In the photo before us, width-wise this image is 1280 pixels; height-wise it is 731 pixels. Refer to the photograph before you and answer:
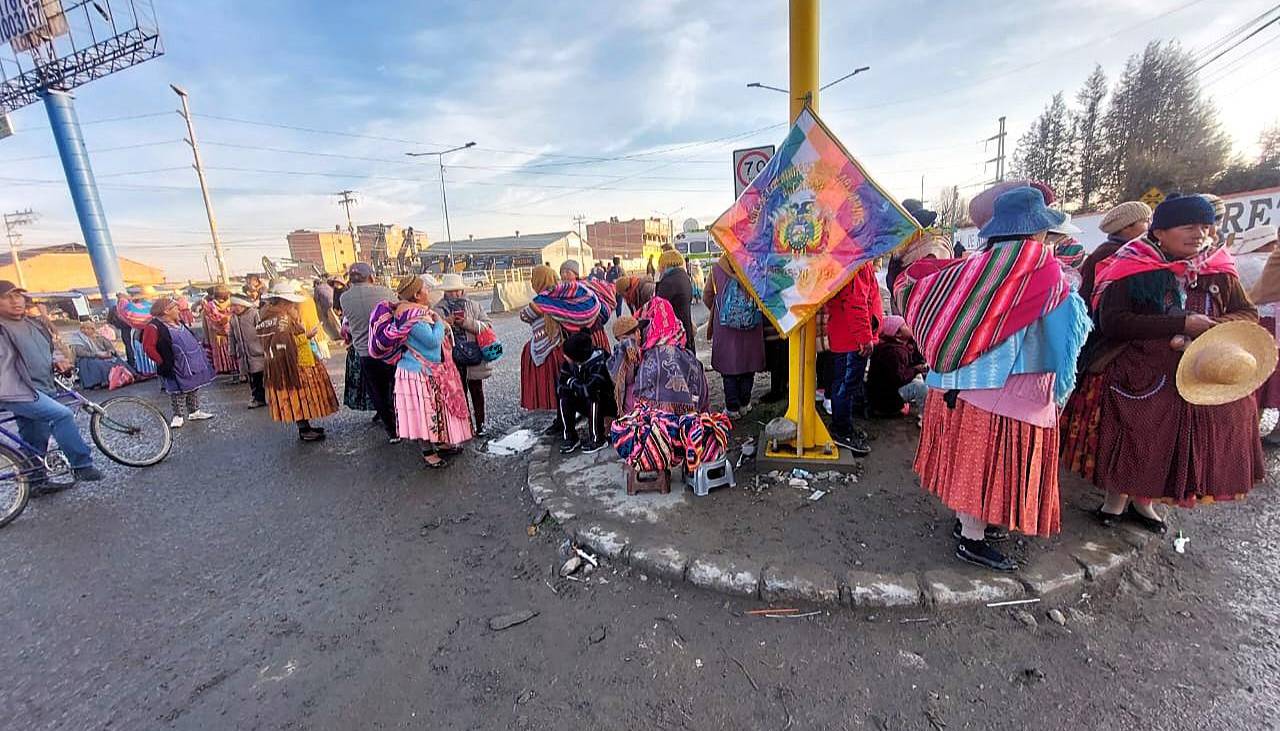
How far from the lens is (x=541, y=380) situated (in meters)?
5.16

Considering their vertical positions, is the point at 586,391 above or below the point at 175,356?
below

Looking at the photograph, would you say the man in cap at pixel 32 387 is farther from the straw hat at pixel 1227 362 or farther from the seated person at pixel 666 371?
the straw hat at pixel 1227 362

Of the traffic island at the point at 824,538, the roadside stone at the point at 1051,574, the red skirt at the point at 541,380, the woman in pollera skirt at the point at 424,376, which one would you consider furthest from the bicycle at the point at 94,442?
the roadside stone at the point at 1051,574

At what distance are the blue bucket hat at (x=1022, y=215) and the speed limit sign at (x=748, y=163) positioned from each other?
293 centimetres

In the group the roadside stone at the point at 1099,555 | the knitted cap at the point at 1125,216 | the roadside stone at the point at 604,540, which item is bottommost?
the roadside stone at the point at 1099,555

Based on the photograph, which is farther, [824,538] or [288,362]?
[288,362]

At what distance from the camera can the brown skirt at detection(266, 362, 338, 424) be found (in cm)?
536

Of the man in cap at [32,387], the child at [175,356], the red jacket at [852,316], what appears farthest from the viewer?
the child at [175,356]

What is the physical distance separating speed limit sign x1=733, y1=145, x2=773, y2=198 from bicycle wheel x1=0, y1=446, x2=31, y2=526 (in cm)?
624

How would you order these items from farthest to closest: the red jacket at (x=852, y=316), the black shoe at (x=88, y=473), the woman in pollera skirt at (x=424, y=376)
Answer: the black shoe at (x=88, y=473) < the woman in pollera skirt at (x=424, y=376) < the red jacket at (x=852, y=316)

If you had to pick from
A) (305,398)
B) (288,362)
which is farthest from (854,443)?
(288,362)

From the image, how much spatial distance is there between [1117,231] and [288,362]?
6.88 metres

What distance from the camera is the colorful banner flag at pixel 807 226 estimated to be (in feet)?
10.2

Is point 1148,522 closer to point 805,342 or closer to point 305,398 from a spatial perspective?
point 805,342
